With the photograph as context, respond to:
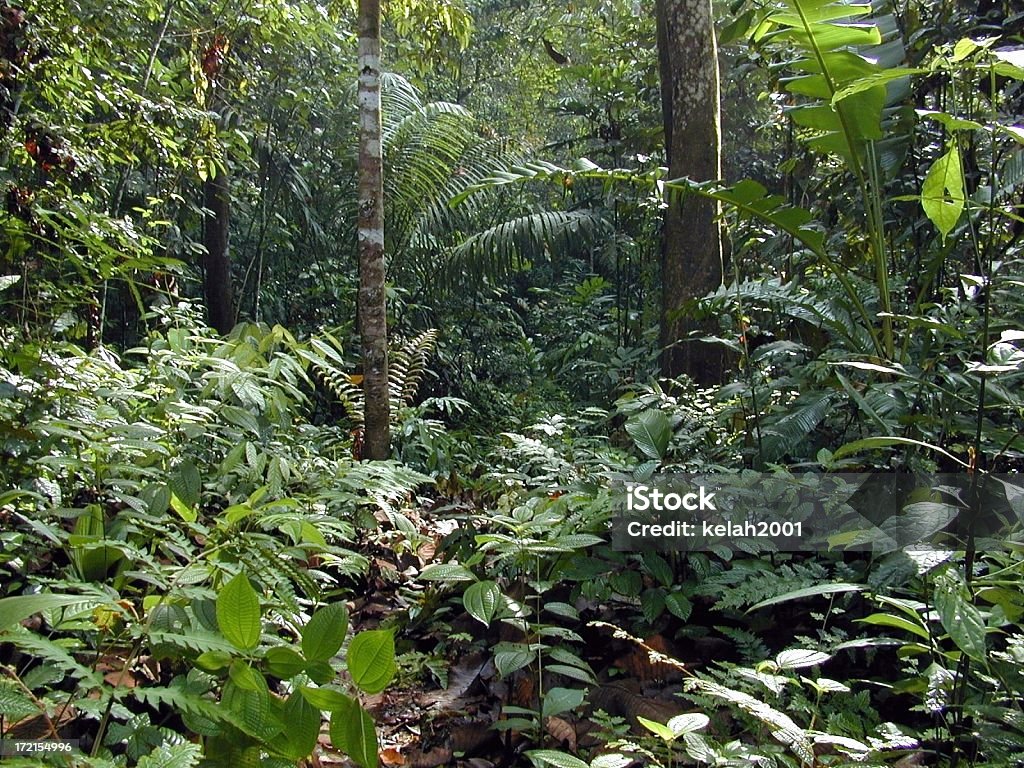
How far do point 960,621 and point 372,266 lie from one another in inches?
120

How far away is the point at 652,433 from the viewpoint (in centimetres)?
247

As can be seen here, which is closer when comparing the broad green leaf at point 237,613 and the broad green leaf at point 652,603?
the broad green leaf at point 237,613

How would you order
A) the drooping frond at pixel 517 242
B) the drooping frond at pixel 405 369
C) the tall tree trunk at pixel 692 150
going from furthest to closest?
the drooping frond at pixel 517 242 < the drooping frond at pixel 405 369 < the tall tree trunk at pixel 692 150

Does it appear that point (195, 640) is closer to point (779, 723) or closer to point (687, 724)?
point (687, 724)

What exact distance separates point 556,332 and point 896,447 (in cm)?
636

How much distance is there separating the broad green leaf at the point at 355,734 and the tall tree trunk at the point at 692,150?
3155mm

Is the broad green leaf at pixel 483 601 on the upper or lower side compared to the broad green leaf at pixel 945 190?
lower

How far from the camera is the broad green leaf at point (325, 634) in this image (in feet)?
4.56

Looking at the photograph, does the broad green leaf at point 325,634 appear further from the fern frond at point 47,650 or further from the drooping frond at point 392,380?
the drooping frond at point 392,380

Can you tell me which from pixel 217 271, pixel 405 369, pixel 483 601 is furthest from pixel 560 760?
pixel 217 271

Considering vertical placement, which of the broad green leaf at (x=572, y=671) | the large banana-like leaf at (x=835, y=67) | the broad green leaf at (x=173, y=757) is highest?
the large banana-like leaf at (x=835, y=67)

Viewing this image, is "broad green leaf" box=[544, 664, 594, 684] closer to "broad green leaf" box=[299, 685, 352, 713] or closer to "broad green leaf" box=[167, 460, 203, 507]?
"broad green leaf" box=[299, 685, 352, 713]

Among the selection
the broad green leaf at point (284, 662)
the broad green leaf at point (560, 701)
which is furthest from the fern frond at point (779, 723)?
the broad green leaf at point (284, 662)

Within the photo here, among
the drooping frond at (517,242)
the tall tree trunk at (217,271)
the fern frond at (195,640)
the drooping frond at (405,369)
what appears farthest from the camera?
the tall tree trunk at (217,271)
